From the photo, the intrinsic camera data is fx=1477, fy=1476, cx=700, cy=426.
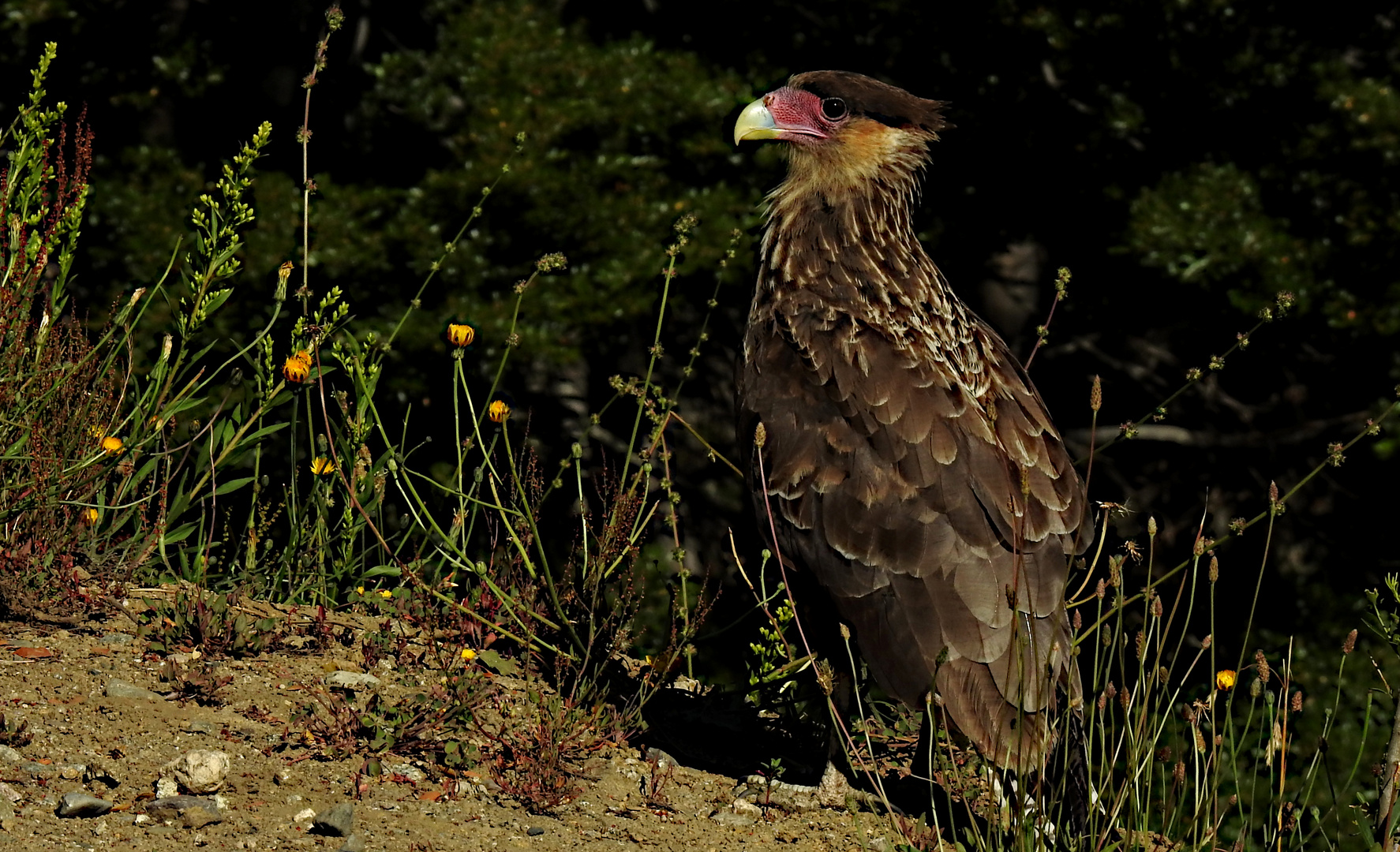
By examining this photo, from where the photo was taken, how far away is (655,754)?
412 cm

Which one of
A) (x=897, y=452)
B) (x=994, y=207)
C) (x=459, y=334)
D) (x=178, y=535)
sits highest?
(x=994, y=207)

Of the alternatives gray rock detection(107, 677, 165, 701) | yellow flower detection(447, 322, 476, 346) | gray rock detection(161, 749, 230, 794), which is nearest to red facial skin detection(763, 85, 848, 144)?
yellow flower detection(447, 322, 476, 346)

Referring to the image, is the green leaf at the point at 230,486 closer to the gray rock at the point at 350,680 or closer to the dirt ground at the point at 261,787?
the dirt ground at the point at 261,787

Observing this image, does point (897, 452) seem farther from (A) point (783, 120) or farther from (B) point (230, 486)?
(B) point (230, 486)

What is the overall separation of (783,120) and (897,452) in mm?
1470

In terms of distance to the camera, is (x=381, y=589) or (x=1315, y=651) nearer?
(x=381, y=589)

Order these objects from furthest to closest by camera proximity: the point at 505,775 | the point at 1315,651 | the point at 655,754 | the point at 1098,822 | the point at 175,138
→ the point at 175,138
the point at 1315,651
the point at 655,754
the point at 505,775
the point at 1098,822

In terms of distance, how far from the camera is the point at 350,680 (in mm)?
4035

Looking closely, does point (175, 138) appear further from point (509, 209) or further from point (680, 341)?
point (680, 341)

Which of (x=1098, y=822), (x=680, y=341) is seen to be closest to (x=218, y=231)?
(x=1098, y=822)

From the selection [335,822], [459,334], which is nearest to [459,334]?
[459,334]

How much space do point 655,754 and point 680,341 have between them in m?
4.53

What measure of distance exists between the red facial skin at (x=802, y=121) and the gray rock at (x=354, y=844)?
2849 mm

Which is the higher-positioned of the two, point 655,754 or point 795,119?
point 795,119
